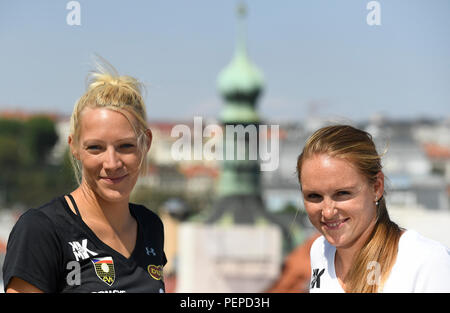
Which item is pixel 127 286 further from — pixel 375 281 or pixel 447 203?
pixel 447 203

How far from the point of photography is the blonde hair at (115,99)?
239cm

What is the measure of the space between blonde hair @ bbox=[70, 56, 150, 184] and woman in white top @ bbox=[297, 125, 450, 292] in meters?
0.53

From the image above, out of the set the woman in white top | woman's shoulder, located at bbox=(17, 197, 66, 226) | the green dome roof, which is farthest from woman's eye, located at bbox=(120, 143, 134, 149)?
the green dome roof

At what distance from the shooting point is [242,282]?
20000mm

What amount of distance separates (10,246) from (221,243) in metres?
18.9

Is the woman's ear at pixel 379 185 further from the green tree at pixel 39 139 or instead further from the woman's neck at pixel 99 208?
the green tree at pixel 39 139

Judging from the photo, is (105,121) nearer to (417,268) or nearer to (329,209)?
(329,209)

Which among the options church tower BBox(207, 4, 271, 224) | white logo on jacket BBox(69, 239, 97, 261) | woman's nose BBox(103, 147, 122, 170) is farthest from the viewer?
church tower BBox(207, 4, 271, 224)

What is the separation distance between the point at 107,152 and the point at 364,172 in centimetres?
81

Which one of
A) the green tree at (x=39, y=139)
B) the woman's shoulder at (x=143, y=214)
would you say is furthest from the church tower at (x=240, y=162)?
the green tree at (x=39, y=139)

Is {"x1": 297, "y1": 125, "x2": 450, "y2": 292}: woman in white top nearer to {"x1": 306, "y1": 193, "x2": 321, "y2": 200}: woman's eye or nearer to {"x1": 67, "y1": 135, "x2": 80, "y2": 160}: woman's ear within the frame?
{"x1": 306, "y1": 193, "x2": 321, "y2": 200}: woman's eye

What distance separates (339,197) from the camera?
2367 mm

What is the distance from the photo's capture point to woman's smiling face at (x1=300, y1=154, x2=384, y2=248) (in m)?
2.33

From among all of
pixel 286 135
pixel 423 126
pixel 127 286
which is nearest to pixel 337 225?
pixel 127 286
